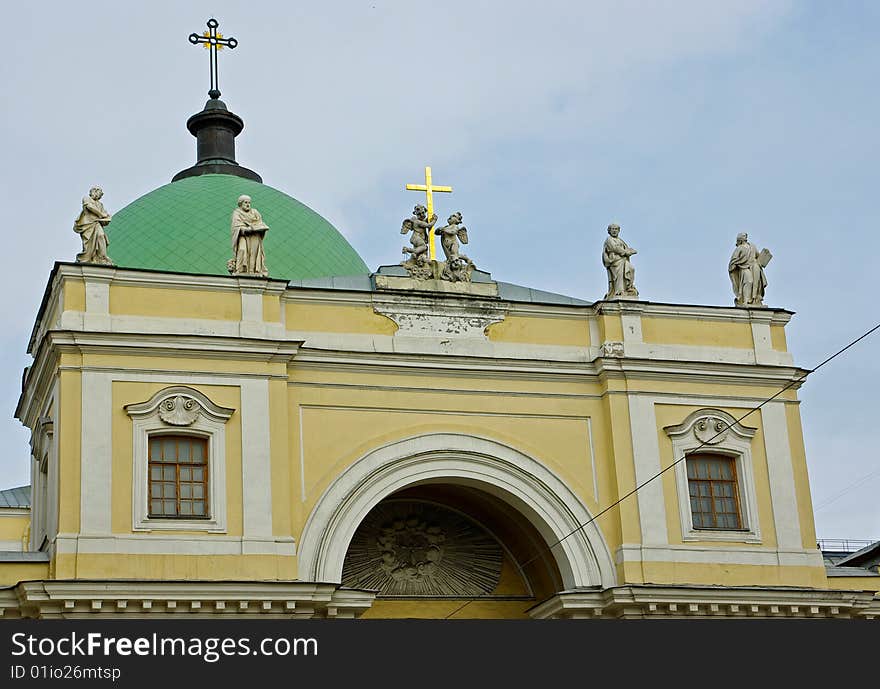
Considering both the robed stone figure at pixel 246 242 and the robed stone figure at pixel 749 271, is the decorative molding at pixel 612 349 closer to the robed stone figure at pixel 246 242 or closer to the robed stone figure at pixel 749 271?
the robed stone figure at pixel 749 271

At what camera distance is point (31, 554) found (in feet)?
80.1

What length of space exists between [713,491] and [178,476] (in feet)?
28.2

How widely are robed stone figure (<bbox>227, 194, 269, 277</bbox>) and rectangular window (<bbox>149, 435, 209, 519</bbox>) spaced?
115 inches

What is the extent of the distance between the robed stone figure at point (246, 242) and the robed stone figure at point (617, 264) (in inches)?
226

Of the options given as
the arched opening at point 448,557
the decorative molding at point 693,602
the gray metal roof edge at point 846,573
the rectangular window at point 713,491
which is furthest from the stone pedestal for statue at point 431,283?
the gray metal roof edge at point 846,573

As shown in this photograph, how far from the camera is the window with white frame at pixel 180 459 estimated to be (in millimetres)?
Result: 24953

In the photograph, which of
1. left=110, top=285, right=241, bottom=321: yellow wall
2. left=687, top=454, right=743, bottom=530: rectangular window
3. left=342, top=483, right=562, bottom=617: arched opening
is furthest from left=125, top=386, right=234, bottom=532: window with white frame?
left=687, top=454, right=743, bottom=530: rectangular window

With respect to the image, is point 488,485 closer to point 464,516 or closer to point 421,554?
point 464,516
